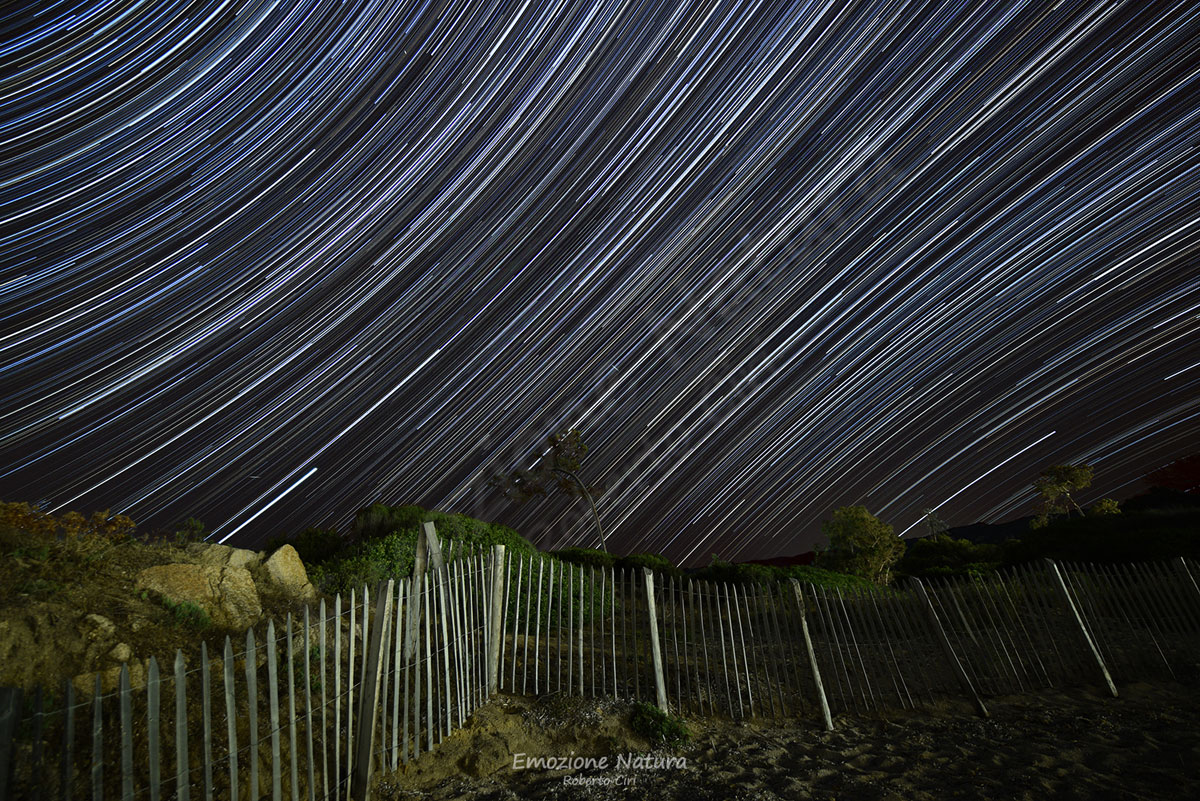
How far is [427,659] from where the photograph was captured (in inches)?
245

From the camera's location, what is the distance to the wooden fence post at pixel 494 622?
809 centimetres

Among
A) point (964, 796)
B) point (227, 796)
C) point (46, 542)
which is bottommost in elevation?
point (964, 796)

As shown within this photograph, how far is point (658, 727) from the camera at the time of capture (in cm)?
777

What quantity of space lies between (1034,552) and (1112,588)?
1227cm

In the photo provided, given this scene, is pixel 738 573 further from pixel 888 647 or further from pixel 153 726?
pixel 153 726

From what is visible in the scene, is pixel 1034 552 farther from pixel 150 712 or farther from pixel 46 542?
pixel 46 542

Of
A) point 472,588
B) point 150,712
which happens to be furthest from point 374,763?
point 150,712

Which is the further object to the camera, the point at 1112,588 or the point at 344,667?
the point at 1112,588

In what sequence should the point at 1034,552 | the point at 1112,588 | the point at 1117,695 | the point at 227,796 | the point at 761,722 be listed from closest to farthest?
1. the point at 227,796
2. the point at 761,722
3. the point at 1117,695
4. the point at 1112,588
5. the point at 1034,552

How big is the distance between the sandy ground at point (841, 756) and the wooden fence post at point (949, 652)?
280 millimetres

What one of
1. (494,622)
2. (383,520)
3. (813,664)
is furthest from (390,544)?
(813,664)

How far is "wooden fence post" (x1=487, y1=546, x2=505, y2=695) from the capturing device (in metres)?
8.09

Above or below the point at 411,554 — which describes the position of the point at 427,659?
below

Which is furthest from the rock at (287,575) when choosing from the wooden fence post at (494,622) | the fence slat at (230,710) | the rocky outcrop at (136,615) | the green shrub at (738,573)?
the green shrub at (738,573)
